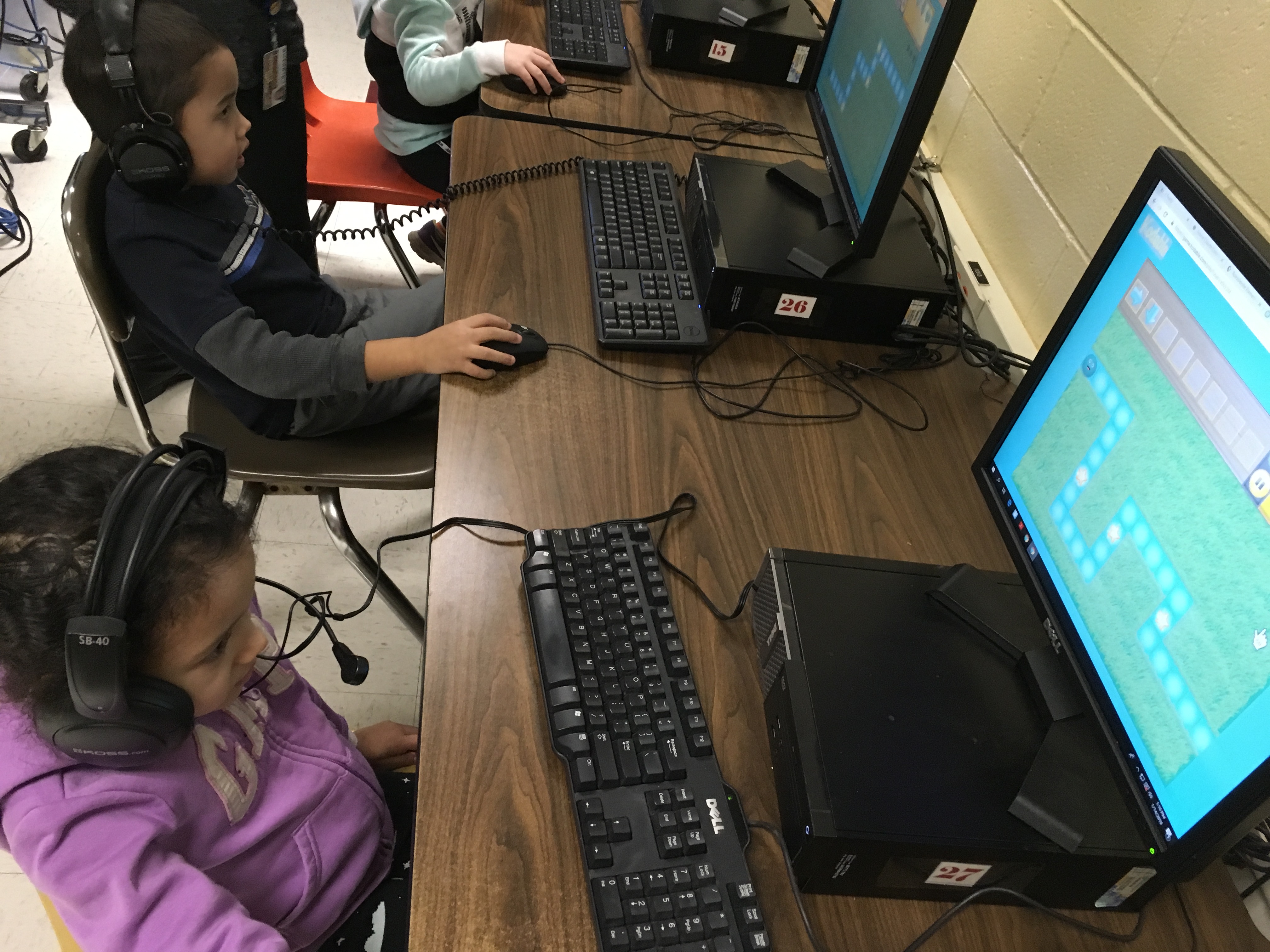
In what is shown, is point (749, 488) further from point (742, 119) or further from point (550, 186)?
point (742, 119)

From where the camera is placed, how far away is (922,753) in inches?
28.6

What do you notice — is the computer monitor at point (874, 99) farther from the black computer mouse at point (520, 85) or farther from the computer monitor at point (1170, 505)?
the black computer mouse at point (520, 85)

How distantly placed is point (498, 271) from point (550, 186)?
0.24 metres

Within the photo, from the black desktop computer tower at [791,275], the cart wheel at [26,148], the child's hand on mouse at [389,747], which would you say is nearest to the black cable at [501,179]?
the black desktop computer tower at [791,275]

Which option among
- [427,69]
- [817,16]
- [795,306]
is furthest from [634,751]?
[817,16]

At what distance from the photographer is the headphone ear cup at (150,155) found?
1.03 m

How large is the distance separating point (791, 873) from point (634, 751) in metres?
0.16

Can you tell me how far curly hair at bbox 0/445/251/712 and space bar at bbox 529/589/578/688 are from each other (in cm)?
27

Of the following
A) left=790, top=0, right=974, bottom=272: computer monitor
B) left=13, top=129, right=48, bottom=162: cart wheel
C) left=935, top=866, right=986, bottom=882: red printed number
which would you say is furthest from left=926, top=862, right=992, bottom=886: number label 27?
left=13, top=129, right=48, bottom=162: cart wheel

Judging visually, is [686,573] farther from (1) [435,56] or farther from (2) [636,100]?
(1) [435,56]

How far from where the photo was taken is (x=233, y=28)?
1.41 meters

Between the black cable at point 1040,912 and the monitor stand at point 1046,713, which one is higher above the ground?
the monitor stand at point 1046,713

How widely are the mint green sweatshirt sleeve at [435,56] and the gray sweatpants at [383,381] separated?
0.44 metres

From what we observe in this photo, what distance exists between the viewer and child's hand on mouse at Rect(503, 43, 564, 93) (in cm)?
158
